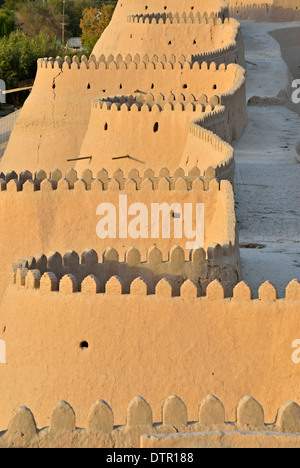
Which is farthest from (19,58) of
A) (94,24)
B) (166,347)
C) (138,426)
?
(138,426)

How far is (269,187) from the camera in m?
32.5

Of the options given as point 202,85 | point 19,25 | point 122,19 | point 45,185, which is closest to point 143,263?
point 45,185

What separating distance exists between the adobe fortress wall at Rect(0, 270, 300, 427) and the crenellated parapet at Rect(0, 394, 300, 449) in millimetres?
3425

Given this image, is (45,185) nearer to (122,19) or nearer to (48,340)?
(48,340)

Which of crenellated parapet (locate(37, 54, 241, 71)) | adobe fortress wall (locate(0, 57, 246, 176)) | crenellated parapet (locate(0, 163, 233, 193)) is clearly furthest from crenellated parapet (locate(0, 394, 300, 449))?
crenellated parapet (locate(37, 54, 241, 71))

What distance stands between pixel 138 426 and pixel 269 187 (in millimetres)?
19374

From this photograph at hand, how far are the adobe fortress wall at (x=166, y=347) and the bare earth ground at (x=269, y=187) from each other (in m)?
3.98

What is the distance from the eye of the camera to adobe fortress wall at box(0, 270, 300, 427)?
1730cm

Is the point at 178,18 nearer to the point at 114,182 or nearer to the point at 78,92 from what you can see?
the point at 78,92

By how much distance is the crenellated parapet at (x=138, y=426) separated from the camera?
13477 mm

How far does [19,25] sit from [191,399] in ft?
252

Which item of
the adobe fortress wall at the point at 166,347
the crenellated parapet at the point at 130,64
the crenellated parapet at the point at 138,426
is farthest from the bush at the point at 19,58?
the crenellated parapet at the point at 138,426

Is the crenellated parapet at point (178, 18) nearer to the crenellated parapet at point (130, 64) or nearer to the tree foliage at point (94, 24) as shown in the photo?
the crenellated parapet at point (130, 64)

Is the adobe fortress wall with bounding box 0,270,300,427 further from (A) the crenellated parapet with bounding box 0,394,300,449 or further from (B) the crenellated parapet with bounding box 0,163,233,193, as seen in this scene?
(B) the crenellated parapet with bounding box 0,163,233,193
